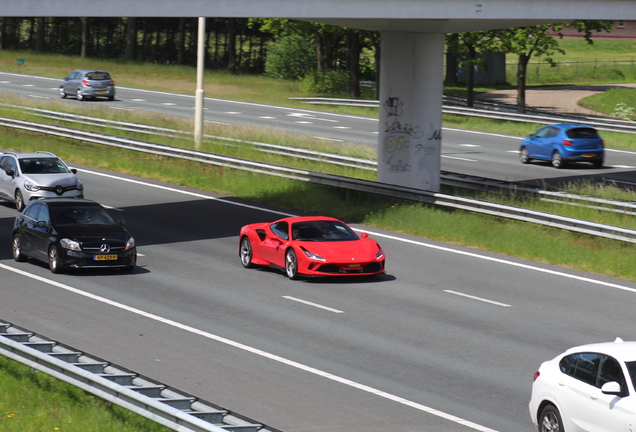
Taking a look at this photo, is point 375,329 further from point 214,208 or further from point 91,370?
point 214,208

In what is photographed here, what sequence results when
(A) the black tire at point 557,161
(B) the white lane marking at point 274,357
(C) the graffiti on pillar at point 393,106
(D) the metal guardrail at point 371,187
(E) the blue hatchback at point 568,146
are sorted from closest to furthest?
(B) the white lane marking at point 274,357, (D) the metal guardrail at point 371,187, (C) the graffiti on pillar at point 393,106, (E) the blue hatchback at point 568,146, (A) the black tire at point 557,161

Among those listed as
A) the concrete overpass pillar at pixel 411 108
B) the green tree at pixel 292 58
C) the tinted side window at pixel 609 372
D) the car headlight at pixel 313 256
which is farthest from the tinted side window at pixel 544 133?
the green tree at pixel 292 58

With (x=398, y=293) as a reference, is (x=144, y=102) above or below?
above

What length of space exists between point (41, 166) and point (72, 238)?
31.1ft

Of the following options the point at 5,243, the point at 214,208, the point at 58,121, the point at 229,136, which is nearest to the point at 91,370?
the point at 5,243

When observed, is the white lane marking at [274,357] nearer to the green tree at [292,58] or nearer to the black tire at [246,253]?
the black tire at [246,253]

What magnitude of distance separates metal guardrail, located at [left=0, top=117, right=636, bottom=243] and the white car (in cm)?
1108

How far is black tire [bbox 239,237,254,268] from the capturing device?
1956 cm

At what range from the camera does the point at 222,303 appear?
16188 mm

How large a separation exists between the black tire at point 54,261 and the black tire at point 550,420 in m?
11.4

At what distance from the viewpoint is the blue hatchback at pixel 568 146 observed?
34.7m

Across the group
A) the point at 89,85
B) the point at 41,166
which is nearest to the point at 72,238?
the point at 41,166

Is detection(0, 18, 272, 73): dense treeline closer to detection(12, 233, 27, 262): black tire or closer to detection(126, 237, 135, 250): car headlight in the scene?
detection(12, 233, 27, 262): black tire

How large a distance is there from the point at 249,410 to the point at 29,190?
1719 cm
